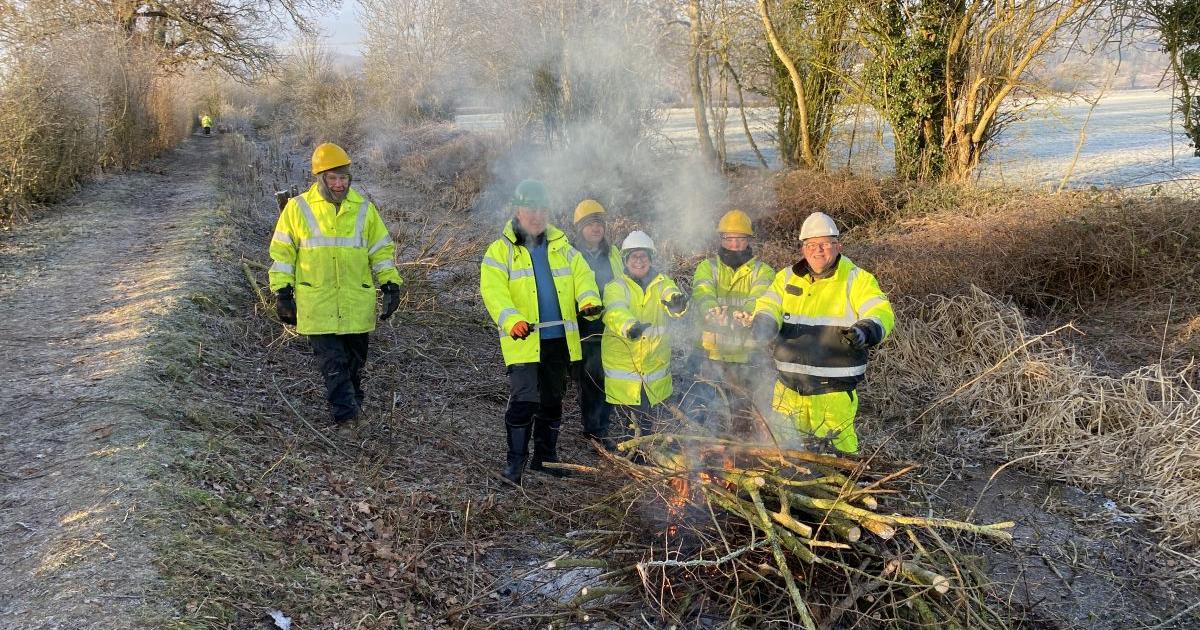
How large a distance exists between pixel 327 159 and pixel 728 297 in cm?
278

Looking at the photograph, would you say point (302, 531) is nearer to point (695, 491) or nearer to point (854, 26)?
point (695, 491)

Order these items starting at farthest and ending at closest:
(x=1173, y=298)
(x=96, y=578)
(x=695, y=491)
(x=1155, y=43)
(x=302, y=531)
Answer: (x=1155, y=43)
(x=1173, y=298)
(x=302, y=531)
(x=695, y=491)
(x=96, y=578)

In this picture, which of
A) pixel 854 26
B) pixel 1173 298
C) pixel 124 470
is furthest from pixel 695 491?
pixel 854 26

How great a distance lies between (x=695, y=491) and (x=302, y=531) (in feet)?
6.76

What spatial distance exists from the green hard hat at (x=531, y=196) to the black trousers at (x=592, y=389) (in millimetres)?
1090

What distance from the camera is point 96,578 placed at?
3018 mm

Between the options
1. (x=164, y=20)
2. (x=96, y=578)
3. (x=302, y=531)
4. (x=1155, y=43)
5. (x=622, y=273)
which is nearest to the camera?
(x=96, y=578)

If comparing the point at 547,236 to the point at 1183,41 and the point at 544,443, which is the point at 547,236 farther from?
the point at 1183,41

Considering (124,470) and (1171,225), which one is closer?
(124,470)

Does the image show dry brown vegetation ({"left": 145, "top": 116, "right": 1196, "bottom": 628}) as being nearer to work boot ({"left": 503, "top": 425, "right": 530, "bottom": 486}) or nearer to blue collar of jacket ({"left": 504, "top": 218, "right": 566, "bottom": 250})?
work boot ({"left": 503, "top": 425, "right": 530, "bottom": 486})

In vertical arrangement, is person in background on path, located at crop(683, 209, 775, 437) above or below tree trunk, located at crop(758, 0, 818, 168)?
below

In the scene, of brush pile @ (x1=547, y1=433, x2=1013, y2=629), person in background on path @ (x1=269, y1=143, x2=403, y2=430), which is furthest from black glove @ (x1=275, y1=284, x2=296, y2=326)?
brush pile @ (x1=547, y1=433, x2=1013, y2=629)

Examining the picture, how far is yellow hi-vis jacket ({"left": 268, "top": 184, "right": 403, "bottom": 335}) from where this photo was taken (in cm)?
475

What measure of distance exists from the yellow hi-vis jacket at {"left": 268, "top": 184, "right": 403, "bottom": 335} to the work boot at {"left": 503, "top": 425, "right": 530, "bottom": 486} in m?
1.29
